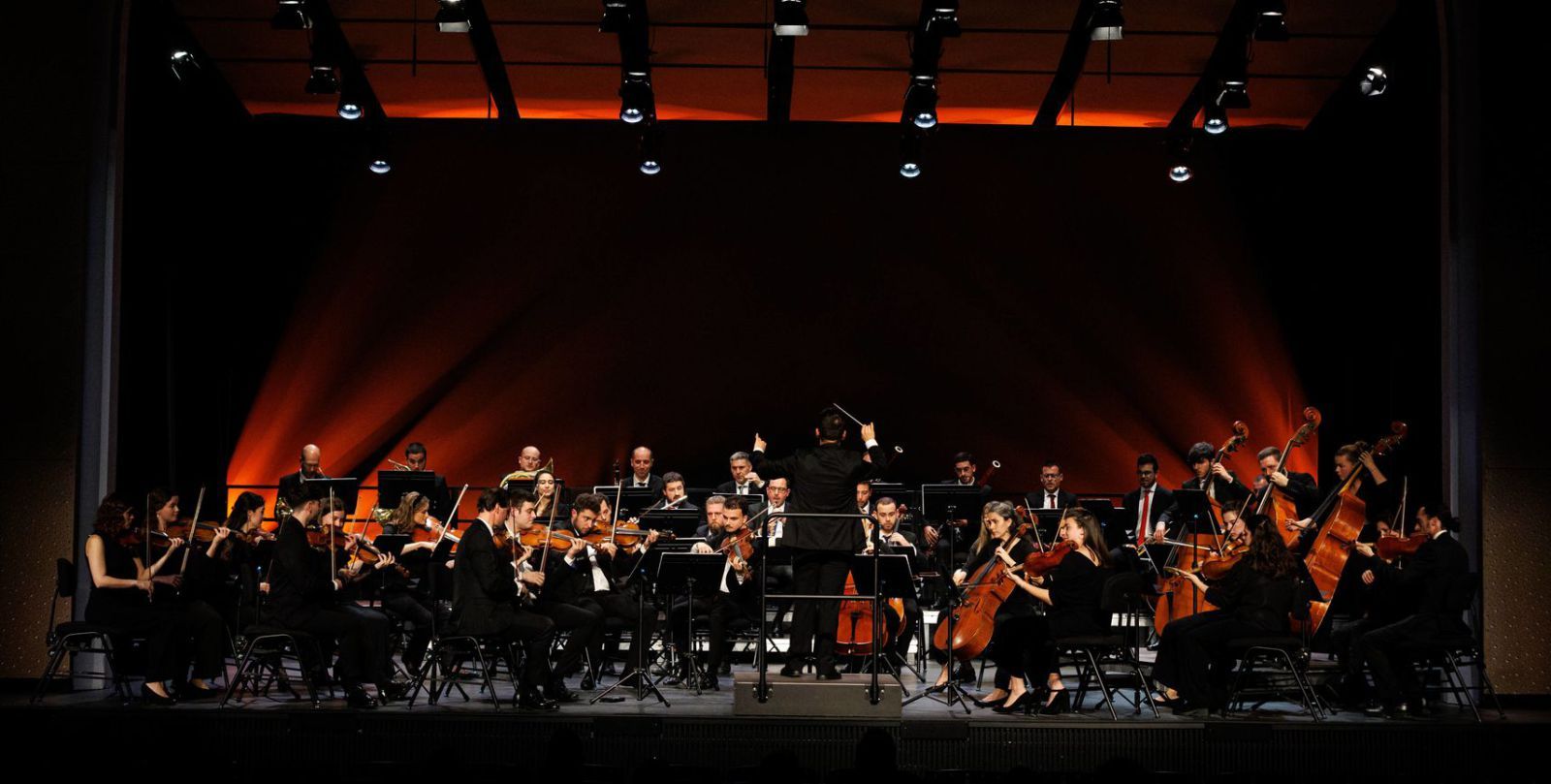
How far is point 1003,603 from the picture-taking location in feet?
27.0

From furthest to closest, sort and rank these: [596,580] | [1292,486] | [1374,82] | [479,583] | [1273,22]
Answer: [1292,486] < [1374,82] < [1273,22] < [596,580] < [479,583]

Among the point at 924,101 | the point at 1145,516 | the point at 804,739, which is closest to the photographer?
the point at 804,739

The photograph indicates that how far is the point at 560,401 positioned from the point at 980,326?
13.6 feet

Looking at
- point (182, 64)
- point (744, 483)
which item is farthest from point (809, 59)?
point (182, 64)

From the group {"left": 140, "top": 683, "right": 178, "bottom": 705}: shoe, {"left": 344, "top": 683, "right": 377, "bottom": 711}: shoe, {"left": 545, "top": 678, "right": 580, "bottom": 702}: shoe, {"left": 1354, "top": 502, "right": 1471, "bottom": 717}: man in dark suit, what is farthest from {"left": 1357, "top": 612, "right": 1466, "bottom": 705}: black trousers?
{"left": 140, "top": 683, "right": 178, "bottom": 705}: shoe

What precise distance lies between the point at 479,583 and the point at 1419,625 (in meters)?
5.46

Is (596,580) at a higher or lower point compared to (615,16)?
lower

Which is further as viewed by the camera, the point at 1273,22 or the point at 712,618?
the point at 1273,22

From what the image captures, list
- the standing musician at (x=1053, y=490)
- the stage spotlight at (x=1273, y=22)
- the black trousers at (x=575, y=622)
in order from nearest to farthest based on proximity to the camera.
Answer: the black trousers at (x=575, y=622), the stage spotlight at (x=1273, y=22), the standing musician at (x=1053, y=490)

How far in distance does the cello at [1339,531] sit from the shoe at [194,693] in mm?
7000

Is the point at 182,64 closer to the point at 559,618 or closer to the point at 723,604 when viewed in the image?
the point at 559,618

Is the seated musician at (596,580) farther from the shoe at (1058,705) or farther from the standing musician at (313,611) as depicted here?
the shoe at (1058,705)

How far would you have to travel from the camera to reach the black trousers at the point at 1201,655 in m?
7.61

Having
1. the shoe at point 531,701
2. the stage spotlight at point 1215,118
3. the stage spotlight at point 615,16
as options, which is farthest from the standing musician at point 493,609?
the stage spotlight at point 1215,118
